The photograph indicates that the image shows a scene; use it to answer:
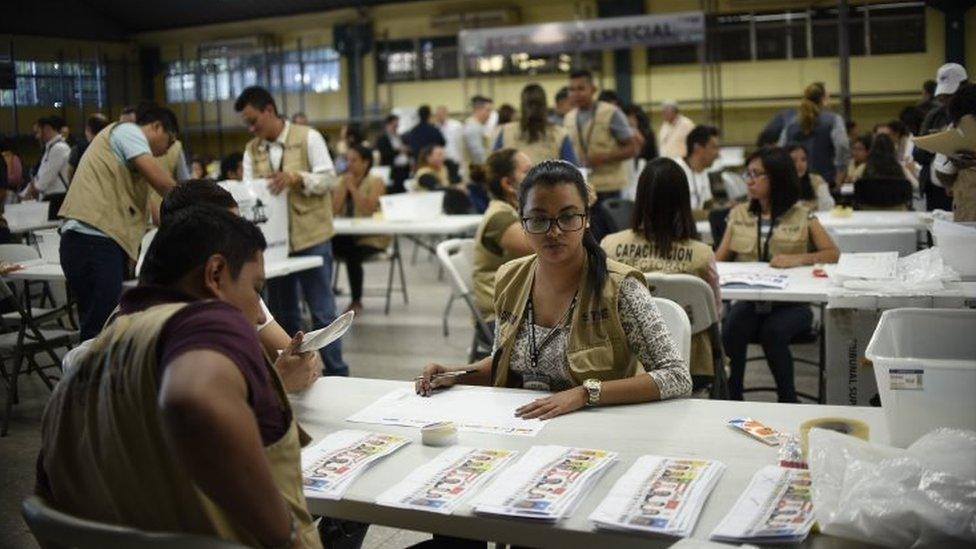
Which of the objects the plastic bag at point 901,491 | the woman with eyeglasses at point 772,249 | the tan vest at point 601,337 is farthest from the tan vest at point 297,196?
the plastic bag at point 901,491

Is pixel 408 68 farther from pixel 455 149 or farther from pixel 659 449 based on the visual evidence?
pixel 659 449

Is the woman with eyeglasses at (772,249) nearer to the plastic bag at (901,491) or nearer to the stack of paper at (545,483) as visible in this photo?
the stack of paper at (545,483)

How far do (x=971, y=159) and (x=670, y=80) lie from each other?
36.4 feet

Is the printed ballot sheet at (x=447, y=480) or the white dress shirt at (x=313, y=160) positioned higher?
the white dress shirt at (x=313, y=160)

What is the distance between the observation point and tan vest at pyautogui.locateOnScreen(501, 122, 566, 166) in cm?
645

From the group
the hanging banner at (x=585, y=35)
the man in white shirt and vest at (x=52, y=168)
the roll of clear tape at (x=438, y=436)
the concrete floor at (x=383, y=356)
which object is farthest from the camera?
the hanging banner at (x=585, y=35)

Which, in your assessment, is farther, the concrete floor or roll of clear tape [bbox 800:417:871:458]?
the concrete floor

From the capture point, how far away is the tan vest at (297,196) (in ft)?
17.8

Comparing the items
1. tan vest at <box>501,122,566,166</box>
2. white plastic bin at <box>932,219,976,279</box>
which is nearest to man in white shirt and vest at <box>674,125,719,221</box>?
tan vest at <box>501,122,566,166</box>

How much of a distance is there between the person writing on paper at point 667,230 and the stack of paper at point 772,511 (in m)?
1.95

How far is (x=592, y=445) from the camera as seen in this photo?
210 centimetres

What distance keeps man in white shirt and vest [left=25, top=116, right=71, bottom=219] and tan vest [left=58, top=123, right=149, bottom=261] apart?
0.04 m

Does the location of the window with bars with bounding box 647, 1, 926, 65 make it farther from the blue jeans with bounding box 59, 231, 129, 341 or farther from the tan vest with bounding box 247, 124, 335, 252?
the blue jeans with bounding box 59, 231, 129, 341

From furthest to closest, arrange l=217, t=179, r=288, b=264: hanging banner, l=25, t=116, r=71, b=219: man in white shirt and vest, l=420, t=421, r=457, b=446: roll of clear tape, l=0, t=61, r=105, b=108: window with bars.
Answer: l=217, t=179, r=288, b=264: hanging banner → l=25, t=116, r=71, b=219: man in white shirt and vest → l=0, t=61, r=105, b=108: window with bars → l=420, t=421, r=457, b=446: roll of clear tape
